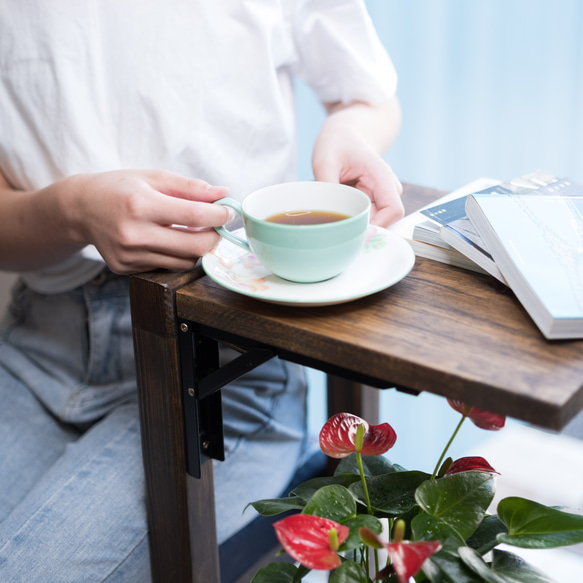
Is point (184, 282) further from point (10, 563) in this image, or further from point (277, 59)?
point (277, 59)

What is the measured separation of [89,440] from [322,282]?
16.1 inches

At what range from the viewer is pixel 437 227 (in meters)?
0.65

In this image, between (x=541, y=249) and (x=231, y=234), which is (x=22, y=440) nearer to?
(x=231, y=234)

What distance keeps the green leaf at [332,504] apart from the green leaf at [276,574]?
0.06 metres

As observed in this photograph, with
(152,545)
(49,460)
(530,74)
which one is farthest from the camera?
(530,74)

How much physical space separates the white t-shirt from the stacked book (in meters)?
0.32

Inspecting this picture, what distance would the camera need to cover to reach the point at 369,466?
1.80 ft

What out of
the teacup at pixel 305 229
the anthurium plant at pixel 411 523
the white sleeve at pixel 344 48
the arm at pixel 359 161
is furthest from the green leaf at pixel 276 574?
the white sleeve at pixel 344 48

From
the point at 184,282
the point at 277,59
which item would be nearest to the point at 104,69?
the point at 277,59

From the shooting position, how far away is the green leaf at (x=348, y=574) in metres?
0.42

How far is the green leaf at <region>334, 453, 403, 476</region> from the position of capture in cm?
54

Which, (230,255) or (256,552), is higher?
(230,255)

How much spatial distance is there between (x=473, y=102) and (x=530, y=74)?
12cm

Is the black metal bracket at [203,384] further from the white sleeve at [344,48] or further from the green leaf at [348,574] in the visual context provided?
the white sleeve at [344,48]
